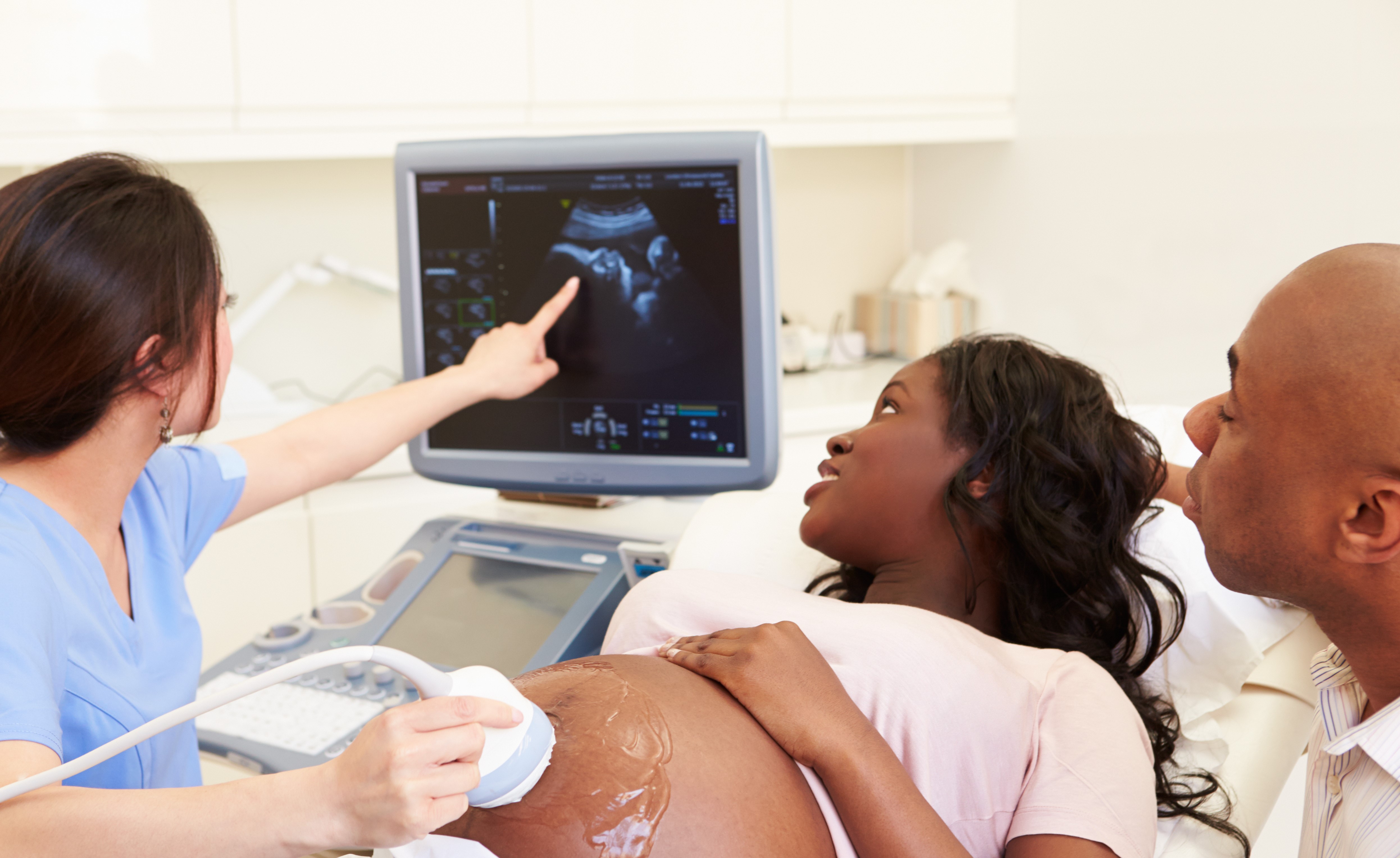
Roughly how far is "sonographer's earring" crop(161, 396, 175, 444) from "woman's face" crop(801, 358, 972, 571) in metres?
0.68

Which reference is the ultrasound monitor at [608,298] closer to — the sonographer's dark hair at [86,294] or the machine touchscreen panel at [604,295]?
the machine touchscreen panel at [604,295]

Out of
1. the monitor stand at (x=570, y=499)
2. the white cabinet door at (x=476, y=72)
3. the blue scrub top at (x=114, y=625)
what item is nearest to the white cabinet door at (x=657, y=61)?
the white cabinet door at (x=476, y=72)

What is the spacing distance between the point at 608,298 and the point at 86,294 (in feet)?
2.35

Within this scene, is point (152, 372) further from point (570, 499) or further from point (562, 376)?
point (570, 499)

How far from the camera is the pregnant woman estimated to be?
35.6 inches

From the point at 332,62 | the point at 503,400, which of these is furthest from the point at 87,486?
the point at 332,62

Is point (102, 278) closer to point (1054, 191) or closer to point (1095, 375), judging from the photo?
point (1095, 375)

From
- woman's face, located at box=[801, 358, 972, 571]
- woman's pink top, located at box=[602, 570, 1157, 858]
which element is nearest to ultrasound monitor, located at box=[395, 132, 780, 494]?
woman's face, located at box=[801, 358, 972, 571]

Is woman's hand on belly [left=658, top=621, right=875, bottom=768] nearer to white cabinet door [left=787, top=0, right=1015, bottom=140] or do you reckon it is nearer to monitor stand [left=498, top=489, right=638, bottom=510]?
monitor stand [left=498, top=489, right=638, bottom=510]

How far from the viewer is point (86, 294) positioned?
1.00 metres

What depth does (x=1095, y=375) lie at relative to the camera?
4.46 feet

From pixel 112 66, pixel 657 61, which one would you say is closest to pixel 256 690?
pixel 112 66

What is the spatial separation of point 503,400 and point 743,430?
37 centimetres

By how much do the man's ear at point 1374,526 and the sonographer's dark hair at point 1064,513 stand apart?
433 millimetres
